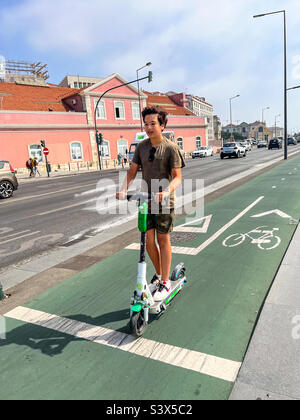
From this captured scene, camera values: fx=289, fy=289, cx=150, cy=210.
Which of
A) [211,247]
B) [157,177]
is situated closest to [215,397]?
[157,177]

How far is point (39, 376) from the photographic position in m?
2.20

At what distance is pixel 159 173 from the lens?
289cm

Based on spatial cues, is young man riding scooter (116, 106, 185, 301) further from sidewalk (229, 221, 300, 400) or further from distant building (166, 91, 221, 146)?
distant building (166, 91, 221, 146)

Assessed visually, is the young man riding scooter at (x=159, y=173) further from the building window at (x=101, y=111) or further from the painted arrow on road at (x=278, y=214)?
the building window at (x=101, y=111)

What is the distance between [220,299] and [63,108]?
3686cm

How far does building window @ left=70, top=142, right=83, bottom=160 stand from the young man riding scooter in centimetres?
3202

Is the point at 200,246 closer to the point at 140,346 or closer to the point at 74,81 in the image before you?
the point at 140,346

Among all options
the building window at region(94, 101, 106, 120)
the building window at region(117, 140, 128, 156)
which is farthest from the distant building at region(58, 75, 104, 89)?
the building window at region(117, 140, 128, 156)

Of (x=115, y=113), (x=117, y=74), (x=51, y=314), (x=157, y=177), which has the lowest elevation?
(x=51, y=314)

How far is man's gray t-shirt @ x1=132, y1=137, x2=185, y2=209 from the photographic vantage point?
283 cm

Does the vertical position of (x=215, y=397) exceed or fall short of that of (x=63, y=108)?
it falls short

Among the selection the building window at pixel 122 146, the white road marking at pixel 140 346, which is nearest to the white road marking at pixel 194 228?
the white road marking at pixel 140 346

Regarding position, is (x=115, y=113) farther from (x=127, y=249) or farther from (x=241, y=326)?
(x=241, y=326)

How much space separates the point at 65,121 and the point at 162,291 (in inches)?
1291
